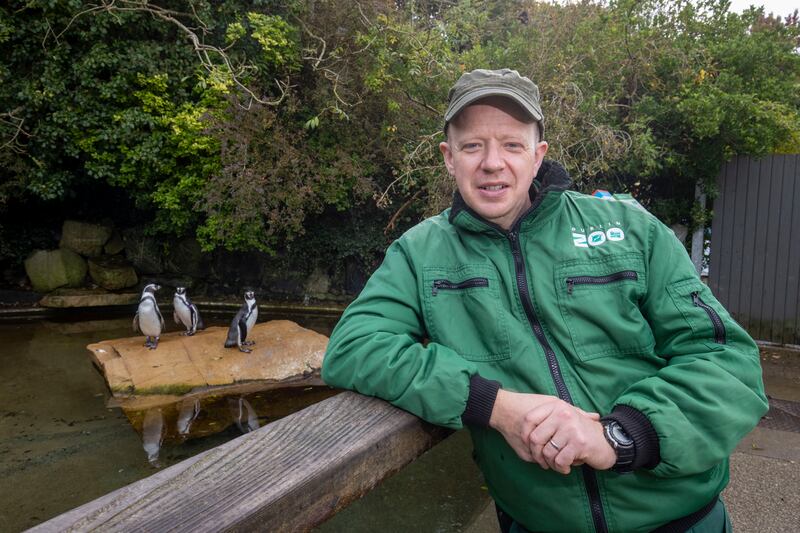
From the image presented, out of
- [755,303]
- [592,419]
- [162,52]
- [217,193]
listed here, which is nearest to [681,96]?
[755,303]

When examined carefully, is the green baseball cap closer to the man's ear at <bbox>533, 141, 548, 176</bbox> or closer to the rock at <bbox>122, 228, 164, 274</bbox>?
the man's ear at <bbox>533, 141, 548, 176</bbox>

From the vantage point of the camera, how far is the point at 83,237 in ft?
34.4

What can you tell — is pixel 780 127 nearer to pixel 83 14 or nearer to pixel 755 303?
pixel 755 303

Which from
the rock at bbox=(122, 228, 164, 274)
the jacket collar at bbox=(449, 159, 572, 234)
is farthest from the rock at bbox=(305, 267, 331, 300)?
the jacket collar at bbox=(449, 159, 572, 234)

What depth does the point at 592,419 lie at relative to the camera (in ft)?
3.59

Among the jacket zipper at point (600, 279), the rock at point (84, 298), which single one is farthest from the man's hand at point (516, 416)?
the rock at point (84, 298)

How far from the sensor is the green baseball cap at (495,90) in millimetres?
1388

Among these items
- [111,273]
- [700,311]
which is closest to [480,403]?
[700,311]

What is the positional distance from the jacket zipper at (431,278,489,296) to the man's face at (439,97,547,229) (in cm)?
20

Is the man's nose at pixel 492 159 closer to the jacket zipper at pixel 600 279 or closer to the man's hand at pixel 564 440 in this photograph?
the jacket zipper at pixel 600 279

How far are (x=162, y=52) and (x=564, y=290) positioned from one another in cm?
908

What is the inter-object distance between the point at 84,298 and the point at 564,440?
10.4 meters

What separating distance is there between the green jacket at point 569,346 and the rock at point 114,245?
35.7 ft

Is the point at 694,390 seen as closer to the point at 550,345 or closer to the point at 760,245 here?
the point at 550,345
